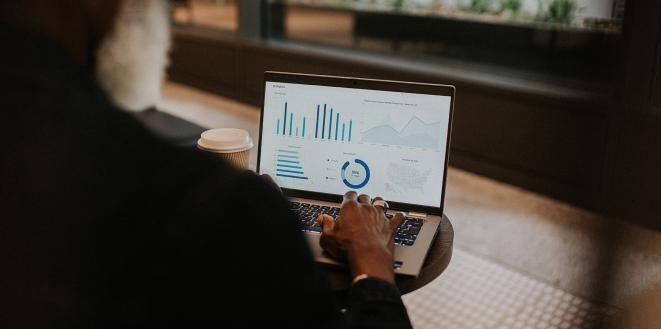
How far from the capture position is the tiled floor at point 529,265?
7.73 feet

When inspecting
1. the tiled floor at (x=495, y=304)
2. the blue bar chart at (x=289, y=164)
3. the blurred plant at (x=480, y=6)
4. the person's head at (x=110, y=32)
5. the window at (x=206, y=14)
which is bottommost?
the tiled floor at (x=495, y=304)

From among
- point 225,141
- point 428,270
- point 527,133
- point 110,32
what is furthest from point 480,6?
point 110,32

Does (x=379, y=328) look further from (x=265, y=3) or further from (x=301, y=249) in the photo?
(x=265, y=3)

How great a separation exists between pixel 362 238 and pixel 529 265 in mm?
1891

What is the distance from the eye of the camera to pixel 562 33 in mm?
3893

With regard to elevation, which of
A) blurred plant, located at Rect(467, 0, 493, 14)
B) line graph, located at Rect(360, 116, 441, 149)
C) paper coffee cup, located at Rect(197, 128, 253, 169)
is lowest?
paper coffee cup, located at Rect(197, 128, 253, 169)

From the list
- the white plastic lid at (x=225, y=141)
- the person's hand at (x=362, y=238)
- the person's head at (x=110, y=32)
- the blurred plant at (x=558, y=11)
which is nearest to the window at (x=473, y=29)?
the blurred plant at (x=558, y=11)

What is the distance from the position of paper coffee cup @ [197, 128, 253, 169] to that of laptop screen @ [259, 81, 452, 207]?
0.17ft

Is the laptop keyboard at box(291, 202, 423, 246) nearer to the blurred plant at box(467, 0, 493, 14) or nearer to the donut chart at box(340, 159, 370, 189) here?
the donut chart at box(340, 159, 370, 189)

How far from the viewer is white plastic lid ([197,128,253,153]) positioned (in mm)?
1396

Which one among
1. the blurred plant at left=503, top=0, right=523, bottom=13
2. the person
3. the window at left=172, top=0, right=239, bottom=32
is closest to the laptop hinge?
the person

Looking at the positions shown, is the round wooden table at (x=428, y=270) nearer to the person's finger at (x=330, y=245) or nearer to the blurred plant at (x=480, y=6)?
the person's finger at (x=330, y=245)

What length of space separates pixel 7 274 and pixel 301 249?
10.7 inches

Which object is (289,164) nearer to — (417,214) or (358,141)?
(358,141)
